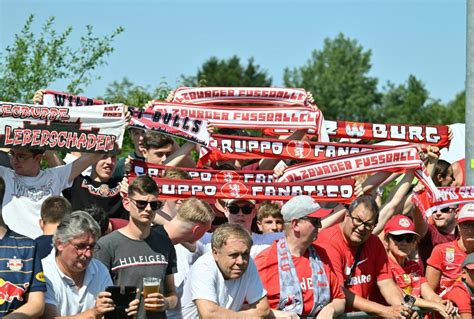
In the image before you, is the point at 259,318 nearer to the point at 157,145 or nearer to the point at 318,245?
the point at 318,245

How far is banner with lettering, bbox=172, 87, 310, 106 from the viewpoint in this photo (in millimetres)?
12539

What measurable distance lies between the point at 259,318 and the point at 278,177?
2.41 m

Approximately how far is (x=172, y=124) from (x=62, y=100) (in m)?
1.07

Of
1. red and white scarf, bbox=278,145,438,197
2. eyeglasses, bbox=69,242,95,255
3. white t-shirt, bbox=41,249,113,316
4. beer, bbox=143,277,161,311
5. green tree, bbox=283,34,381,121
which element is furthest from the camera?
green tree, bbox=283,34,381,121


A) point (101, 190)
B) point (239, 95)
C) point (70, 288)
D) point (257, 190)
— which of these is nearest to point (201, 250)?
point (257, 190)

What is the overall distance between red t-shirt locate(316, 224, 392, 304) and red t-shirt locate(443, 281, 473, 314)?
0.74 meters

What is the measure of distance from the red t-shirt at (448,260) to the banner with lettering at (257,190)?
950mm

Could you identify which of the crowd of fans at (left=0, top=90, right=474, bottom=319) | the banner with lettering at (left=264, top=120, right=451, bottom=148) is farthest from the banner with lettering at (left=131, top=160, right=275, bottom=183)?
the banner with lettering at (left=264, top=120, right=451, bottom=148)

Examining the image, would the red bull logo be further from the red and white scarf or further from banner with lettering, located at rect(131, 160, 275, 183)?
the red and white scarf

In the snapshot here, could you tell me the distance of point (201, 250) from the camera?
1034cm

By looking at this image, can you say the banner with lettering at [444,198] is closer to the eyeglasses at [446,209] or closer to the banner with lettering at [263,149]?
the eyeglasses at [446,209]

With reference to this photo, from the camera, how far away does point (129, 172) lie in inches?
432

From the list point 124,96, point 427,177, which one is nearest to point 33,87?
point 124,96

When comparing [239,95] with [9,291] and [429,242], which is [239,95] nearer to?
[429,242]
